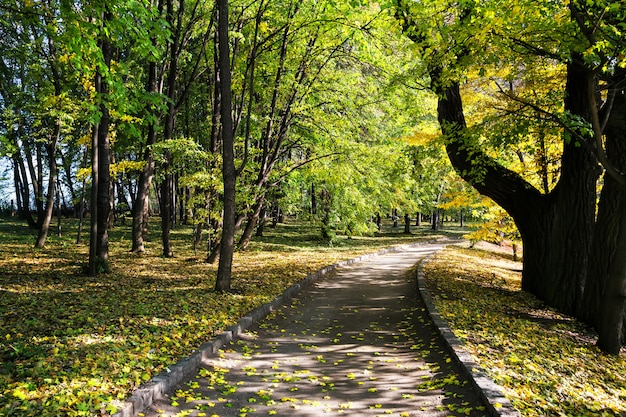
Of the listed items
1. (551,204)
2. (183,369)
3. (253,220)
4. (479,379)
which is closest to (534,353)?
(479,379)

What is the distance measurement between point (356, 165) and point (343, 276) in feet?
14.0

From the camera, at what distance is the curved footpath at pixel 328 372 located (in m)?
4.14

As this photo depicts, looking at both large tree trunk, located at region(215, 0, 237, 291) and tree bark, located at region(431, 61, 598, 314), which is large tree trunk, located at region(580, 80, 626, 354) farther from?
large tree trunk, located at region(215, 0, 237, 291)

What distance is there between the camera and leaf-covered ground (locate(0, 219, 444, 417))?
3.75 metres

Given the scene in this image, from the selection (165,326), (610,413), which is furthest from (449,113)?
(165,326)

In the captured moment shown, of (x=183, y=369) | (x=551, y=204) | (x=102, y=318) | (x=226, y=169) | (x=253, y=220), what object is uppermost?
(x=226, y=169)

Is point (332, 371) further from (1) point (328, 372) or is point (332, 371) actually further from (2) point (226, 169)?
(2) point (226, 169)

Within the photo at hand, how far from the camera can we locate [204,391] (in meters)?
4.49

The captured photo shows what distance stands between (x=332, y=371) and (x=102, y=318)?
351 cm

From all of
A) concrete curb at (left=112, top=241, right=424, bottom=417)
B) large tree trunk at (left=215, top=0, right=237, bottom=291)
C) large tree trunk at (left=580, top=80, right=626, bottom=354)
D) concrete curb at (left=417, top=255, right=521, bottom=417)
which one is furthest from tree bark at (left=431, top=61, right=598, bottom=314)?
concrete curb at (left=112, top=241, right=424, bottom=417)

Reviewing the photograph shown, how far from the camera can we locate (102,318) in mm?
6180

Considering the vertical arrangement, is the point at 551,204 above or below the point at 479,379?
above

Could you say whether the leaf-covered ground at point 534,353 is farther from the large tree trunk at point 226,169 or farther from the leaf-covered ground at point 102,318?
the large tree trunk at point 226,169

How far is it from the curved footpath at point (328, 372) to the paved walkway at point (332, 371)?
0.5 inches
